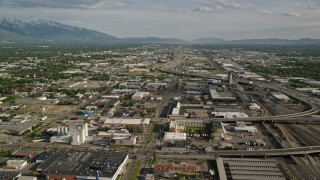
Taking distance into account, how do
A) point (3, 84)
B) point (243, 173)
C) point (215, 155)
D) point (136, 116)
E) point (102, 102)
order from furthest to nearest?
point (3, 84)
point (102, 102)
point (136, 116)
point (215, 155)
point (243, 173)

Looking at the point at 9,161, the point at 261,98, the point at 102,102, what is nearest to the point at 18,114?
the point at 102,102

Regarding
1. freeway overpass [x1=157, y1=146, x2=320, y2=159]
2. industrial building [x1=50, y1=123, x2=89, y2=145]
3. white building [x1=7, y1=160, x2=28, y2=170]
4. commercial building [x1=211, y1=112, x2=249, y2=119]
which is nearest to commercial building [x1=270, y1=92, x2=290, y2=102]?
commercial building [x1=211, y1=112, x2=249, y2=119]

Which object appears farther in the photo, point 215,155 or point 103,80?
point 103,80

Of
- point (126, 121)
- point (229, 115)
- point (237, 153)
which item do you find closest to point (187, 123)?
point (229, 115)

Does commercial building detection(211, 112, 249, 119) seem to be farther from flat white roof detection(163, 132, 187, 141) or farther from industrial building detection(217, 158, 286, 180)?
industrial building detection(217, 158, 286, 180)

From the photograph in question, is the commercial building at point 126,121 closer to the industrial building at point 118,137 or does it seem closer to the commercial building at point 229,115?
the industrial building at point 118,137

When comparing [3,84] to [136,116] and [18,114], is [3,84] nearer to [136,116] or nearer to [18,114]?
[18,114]

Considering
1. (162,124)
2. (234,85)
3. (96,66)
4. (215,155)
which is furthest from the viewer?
(96,66)
